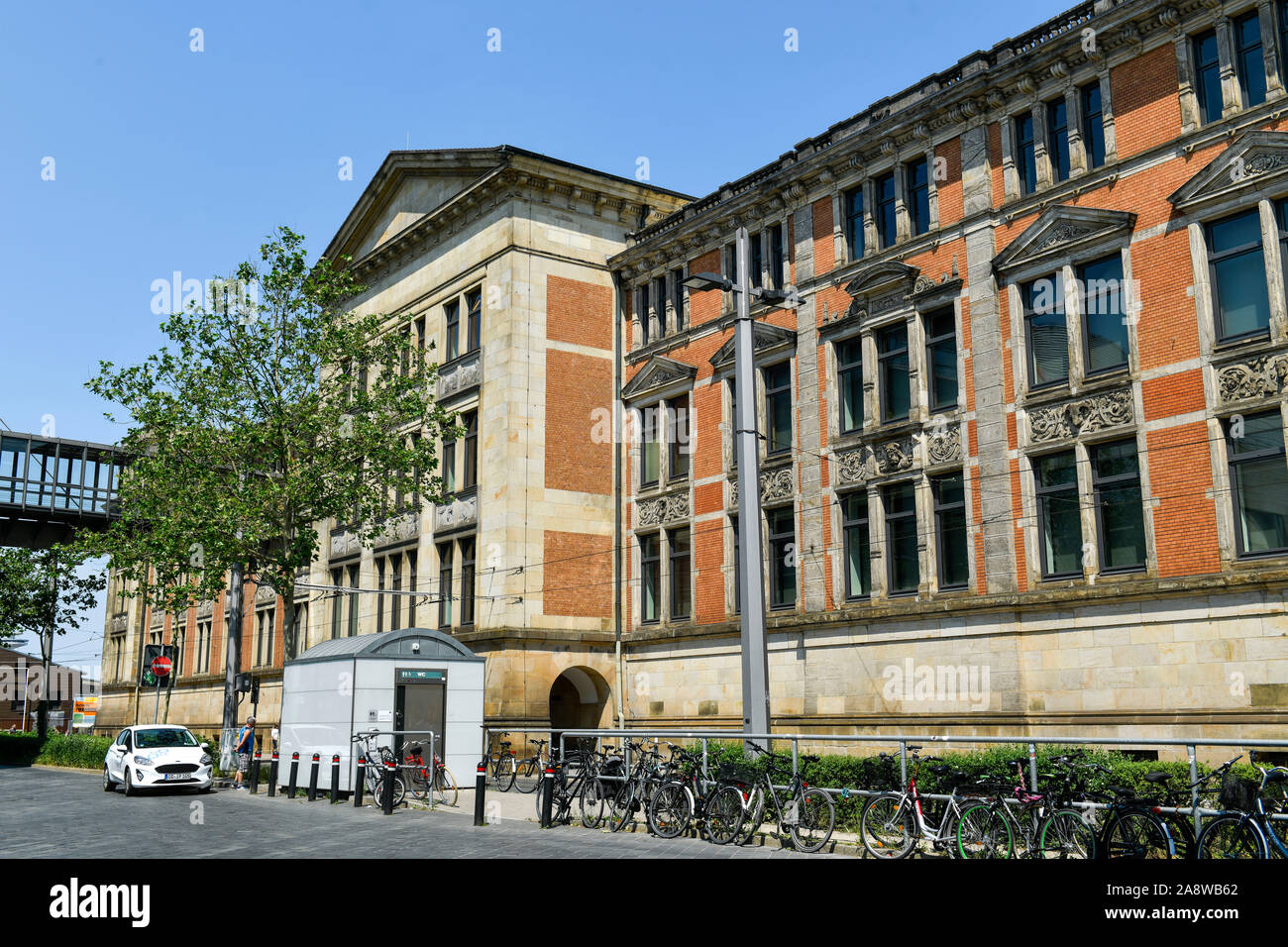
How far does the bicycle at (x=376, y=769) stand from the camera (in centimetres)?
2248

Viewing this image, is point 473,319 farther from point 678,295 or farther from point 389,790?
point 389,790

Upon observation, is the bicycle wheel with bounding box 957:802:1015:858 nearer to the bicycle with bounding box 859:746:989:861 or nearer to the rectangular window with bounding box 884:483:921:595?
the bicycle with bounding box 859:746:989:861

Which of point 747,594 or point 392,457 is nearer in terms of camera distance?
point 747,594

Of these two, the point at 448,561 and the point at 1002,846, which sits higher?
the point at 448,561

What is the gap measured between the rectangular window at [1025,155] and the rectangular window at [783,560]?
10.3m

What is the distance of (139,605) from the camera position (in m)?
66.0

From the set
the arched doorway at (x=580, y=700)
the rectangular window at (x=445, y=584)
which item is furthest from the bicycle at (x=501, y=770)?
the rectangular window at (x=445, y=584)

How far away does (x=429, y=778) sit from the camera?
23.8m

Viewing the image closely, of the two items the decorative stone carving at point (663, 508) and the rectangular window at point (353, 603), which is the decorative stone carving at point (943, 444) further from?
the rectangular window at point (353, 603)

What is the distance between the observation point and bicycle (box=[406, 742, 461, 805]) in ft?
77.7
